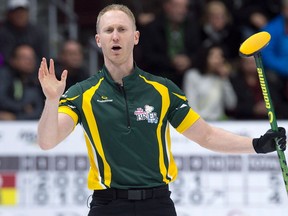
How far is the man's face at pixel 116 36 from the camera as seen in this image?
16.4 feet

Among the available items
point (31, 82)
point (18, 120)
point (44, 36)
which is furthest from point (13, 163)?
point (44, 36)

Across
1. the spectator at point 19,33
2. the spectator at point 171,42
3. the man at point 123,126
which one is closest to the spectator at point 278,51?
the spectator at point 171,42

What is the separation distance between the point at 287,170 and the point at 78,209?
3.75m

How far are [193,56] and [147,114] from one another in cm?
524

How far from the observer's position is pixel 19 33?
33.8 ft

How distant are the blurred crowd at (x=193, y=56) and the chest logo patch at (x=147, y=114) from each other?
4.25m

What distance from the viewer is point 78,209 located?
8.75 m

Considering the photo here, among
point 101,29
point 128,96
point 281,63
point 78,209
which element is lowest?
point 78,209

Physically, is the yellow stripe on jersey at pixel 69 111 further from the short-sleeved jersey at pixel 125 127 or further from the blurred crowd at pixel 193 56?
the blurred crowd at pixel 193 56

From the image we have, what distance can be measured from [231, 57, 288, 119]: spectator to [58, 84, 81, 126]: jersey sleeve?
485 centimetres

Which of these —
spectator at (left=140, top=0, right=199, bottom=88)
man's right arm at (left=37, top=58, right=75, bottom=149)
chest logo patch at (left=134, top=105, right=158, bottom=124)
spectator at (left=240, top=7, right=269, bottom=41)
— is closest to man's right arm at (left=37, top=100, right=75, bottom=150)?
man's right arm at (left=37, top=58, right=75, bottom=149)

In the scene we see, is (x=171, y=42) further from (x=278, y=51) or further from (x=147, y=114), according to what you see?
(x=147, y=114)

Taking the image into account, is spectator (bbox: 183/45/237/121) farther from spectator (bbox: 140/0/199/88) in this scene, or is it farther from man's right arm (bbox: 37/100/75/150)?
man's right arm (bbox: 37/100/75/150)

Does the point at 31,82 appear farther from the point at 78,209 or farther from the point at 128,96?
the point at 128,96
